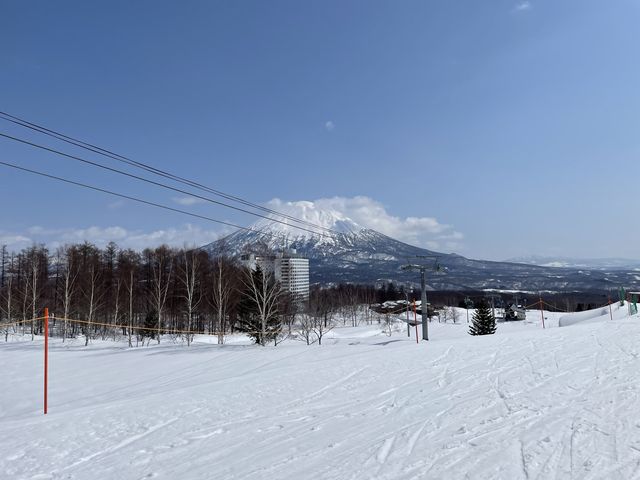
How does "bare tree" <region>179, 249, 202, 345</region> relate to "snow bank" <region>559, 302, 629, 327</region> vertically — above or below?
above

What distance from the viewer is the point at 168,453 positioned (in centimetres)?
606

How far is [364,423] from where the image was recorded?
6.77m

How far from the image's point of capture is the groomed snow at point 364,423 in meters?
4.93

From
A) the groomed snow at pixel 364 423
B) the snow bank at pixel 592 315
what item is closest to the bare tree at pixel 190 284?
the groomed snow at pixel 364 423

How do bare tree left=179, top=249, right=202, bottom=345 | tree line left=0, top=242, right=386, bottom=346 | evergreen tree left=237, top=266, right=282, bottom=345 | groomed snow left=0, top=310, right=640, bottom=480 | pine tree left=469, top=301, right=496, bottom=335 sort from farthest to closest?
tree line left=0, top=242, right=386, bottom=346, pine tree left=469, top=301, right=496, bottom=335, bare tree left=179, top=249, right=202, bottom=345, evergreen tree left=237, top=266, right=282, bottom=345, groomed snow left=0, top=310, right=640, bottom=480

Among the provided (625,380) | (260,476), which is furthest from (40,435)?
(625,380)

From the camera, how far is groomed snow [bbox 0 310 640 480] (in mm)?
4926

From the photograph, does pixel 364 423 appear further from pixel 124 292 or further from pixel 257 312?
pixel 124 292

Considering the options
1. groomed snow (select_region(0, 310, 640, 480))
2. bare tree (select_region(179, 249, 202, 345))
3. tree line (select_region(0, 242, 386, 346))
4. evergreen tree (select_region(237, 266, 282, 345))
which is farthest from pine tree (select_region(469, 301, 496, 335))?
groomed snow (select_region(0, 310, 640, 480))

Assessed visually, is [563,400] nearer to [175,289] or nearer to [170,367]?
[170,367]

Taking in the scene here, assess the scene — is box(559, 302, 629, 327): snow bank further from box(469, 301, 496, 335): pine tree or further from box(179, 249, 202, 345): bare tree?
box(179, 249, 202, 345): bare tree

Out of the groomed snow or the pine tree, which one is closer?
the groomed snow

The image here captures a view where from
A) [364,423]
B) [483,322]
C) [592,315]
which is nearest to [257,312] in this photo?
[483,322]

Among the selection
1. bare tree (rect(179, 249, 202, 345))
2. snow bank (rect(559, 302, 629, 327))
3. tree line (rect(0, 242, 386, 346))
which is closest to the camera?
snow bank (rect(559, 302, 629, 327))
